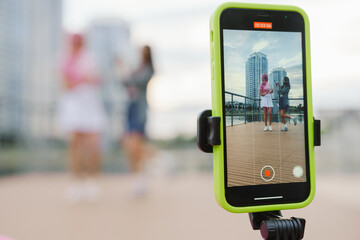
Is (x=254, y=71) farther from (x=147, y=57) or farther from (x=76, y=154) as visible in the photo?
(x=76, y=154)

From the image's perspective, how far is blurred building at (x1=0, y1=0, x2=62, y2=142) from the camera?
4.82 metres

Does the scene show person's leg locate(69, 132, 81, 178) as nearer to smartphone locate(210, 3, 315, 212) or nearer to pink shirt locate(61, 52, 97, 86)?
pink shirt locate(61, 52, 97, 86)

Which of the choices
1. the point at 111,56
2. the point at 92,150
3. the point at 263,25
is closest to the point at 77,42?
the point at 92,150

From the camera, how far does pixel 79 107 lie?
123 inches

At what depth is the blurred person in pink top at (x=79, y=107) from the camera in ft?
10.3

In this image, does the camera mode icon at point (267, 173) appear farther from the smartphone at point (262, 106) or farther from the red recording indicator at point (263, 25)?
the red recording indicator at point (263, 25)

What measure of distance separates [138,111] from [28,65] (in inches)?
99.1

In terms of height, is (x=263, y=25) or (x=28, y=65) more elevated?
(x=28, y=65)

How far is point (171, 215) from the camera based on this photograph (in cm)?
268

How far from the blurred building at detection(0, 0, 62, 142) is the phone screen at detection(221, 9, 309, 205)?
4.51m

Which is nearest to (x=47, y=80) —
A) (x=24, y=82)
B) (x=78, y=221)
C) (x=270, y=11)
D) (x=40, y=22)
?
(x=24, y=82)

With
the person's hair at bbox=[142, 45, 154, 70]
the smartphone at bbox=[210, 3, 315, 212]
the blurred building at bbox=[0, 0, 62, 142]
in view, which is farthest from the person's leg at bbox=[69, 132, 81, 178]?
the smartphone at bbox=[210, 3, 315, 212]

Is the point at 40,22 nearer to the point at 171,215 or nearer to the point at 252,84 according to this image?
the point at 171,215

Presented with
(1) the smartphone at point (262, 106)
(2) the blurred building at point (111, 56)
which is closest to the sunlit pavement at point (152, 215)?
(1) the smartphone at point (262, 106)
